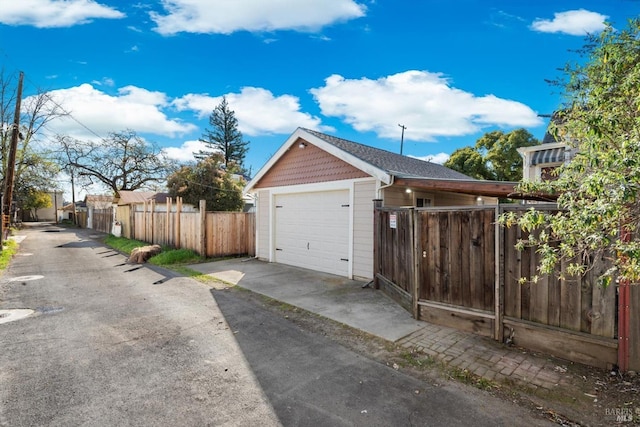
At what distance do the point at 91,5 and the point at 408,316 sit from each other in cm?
1163

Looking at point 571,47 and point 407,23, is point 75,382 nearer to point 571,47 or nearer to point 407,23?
point 571,47

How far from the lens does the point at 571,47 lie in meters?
2.94

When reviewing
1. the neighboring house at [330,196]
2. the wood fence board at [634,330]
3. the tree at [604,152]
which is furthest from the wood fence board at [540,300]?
the neighboring house at [330,196]

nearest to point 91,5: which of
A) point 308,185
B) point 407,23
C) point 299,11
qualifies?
point 299,11

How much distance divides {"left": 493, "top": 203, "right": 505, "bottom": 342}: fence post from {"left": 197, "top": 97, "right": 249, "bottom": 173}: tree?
36.8 metres

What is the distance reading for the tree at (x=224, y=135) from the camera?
38.2 metres

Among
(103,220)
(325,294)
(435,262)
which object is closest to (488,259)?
(435,262)

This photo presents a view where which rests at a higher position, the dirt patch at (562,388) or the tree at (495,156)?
the tree at (495,156)

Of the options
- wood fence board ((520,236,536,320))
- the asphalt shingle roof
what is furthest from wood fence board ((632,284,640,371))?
the asphalt shingle roof

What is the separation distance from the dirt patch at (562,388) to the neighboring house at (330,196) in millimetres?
3287

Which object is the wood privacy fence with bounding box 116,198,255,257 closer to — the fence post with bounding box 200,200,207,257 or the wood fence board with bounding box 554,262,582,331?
the fence post with bounding box 200,200,207,257

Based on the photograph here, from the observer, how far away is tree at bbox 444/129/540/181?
18.5 metres

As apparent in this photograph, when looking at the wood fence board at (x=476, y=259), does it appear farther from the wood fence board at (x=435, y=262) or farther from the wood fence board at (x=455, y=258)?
the wood fence board at (x=435, y=262)

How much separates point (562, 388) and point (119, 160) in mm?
37971
